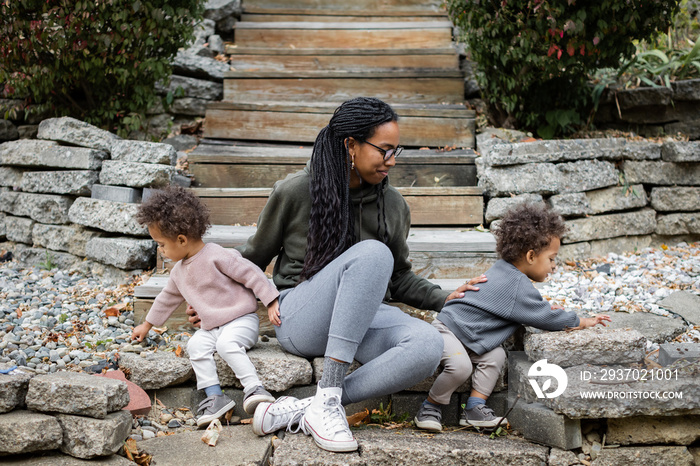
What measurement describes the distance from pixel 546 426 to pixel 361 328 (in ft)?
2.54

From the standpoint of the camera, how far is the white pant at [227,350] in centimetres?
235

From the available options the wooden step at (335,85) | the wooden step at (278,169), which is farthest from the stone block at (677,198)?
the wooden step at (335,85)

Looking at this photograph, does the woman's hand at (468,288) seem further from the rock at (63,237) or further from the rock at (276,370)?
the rock at (63,237)

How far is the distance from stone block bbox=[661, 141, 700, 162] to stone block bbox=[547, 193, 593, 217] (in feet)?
2.56

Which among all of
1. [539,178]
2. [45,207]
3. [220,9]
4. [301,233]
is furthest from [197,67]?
[301,233]

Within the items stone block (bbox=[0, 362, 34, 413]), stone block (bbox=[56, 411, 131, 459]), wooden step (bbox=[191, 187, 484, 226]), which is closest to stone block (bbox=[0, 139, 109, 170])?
wooden step (bbox=[191, 187, 484, 226])

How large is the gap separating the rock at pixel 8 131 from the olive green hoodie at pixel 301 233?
2890 mm

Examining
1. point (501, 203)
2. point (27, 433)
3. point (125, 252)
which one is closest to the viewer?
point (27, 433)

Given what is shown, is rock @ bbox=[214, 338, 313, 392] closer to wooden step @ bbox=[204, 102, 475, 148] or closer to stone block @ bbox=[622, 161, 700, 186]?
wooden step @ bbox=[204, 102, 475, 148]

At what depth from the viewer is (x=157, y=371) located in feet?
8.05

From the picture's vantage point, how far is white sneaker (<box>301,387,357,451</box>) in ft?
6.92

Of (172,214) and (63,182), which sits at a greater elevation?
(172,214)

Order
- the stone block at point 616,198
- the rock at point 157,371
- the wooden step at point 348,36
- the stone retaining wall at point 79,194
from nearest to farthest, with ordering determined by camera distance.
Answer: the rock at point 157,371
the stone retaining wall at point 79,194
the stone block at point 616,198
the wooden step at point 348,36

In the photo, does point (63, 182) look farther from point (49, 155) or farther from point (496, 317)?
point (496, 317)
